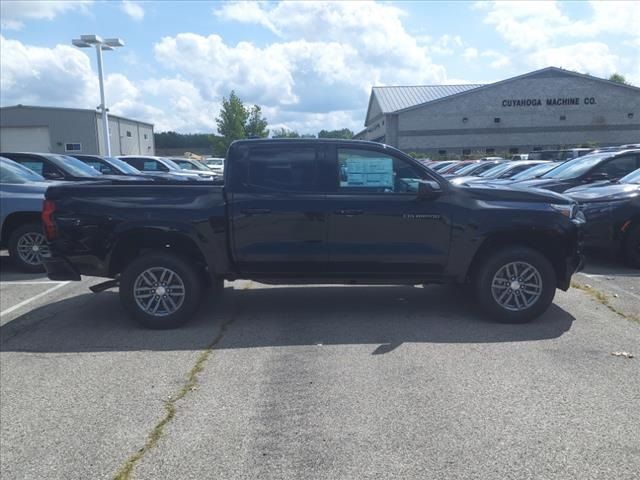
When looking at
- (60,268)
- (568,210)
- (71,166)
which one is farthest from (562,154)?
(60,268)

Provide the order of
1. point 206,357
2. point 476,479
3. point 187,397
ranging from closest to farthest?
point 476,479 < point 187,397 < point 206,357

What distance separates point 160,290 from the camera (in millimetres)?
5652

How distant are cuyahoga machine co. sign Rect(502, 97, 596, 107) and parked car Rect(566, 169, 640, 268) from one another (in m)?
47.5

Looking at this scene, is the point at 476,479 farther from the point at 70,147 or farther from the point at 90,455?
the point at 70,147

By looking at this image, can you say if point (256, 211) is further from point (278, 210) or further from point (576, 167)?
point (576, 167)

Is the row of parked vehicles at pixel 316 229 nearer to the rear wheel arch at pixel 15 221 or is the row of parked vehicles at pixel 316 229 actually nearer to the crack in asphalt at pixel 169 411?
the crack in asphalt at pixel 169 411

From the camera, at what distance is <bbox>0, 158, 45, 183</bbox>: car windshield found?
8594 mm

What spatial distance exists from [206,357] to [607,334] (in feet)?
12.8

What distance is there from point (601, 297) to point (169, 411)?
538 cm

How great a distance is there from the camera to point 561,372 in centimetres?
436

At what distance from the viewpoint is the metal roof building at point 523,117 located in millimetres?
51594

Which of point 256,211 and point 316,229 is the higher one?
point 256,211

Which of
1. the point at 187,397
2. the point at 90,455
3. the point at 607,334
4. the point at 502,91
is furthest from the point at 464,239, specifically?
the point at 502,91

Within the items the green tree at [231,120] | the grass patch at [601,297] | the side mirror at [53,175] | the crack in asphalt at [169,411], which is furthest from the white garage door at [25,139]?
the grass patch at [601,297]
